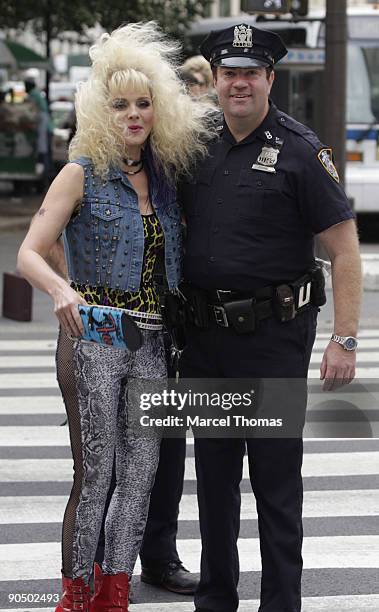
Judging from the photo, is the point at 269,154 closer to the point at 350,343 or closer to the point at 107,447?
the point at 350,343

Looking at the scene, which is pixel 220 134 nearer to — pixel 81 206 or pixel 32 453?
pixel 81 206

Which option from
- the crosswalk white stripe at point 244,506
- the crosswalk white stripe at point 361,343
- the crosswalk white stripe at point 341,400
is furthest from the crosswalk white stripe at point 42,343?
the crosswalk white stripe at point 244,506

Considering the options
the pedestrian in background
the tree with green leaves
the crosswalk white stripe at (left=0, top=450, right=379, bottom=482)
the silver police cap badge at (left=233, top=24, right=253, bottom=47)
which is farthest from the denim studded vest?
the pedestrian in background

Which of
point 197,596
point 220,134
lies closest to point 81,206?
point 220,134

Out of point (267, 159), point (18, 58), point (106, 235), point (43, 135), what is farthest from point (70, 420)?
point (18, 58)

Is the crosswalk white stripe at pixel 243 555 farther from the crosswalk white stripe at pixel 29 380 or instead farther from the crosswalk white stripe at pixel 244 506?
the crosswalk white stripe at pixel 29 380

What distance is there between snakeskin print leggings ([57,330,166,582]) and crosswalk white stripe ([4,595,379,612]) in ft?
1.41

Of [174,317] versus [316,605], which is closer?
[174,317]

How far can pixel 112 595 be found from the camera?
175 inches

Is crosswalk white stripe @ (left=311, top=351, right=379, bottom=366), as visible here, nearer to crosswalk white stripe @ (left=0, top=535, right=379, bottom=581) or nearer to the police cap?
crosswalk white stripe @ (left=0, top=535, right=379, bottom=581)

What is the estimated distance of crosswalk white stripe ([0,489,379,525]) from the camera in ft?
19.7

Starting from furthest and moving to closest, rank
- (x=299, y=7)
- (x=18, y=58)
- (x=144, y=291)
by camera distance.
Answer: (x=18, y=58) < (x=299, y=7) < (x=144, y=291)

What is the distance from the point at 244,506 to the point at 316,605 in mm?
1288

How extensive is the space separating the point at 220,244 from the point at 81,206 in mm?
434
